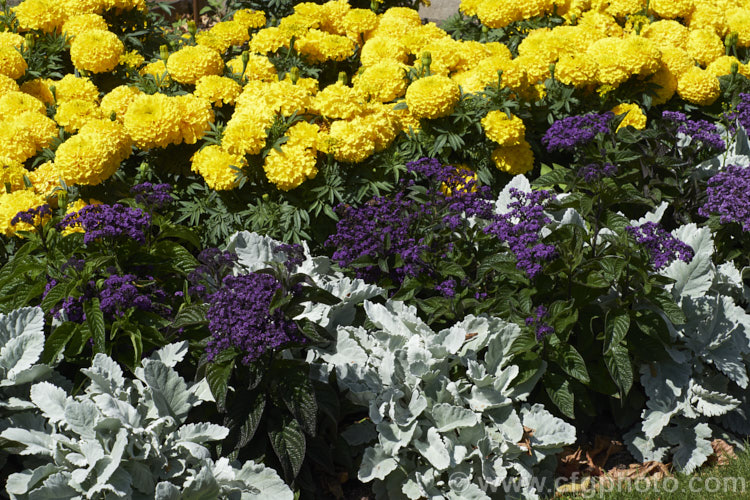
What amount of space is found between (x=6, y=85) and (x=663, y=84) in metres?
4.14

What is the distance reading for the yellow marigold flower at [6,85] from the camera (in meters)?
4.94

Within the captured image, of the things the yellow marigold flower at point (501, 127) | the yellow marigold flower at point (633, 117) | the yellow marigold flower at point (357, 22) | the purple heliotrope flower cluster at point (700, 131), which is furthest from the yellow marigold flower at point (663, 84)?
the yellow marigold flower at point (357, 22)

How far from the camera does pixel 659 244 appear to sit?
364 cm

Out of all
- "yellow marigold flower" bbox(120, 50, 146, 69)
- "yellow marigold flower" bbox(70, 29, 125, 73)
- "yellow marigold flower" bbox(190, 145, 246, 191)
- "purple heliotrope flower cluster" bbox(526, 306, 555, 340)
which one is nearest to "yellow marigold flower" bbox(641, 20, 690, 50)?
"purple heliotrope flower cluster" bbox(526, 306, 555, 340)

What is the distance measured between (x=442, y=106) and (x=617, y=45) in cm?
133

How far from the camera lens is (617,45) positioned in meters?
5.15

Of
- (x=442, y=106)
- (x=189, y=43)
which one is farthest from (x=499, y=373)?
(x=189, y=43)

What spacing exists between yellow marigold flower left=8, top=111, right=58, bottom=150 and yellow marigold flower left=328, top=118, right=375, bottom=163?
1621mm

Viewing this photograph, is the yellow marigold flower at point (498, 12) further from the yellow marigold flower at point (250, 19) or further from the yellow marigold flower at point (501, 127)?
the yellow marigold flower at point (250, 19)

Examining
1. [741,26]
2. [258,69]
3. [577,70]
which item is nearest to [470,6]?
[577,70]

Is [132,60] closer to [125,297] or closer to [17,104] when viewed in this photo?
[17,104]

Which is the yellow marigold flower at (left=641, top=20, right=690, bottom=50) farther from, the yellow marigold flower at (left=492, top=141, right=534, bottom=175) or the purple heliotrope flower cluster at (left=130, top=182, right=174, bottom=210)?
the purple heliotrope flower cluster at (left=130, top=182, right=174, bottom=210)

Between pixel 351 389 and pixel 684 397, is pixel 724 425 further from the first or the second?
pixel 351 389

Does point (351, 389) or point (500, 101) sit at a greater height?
point (500, 101)
